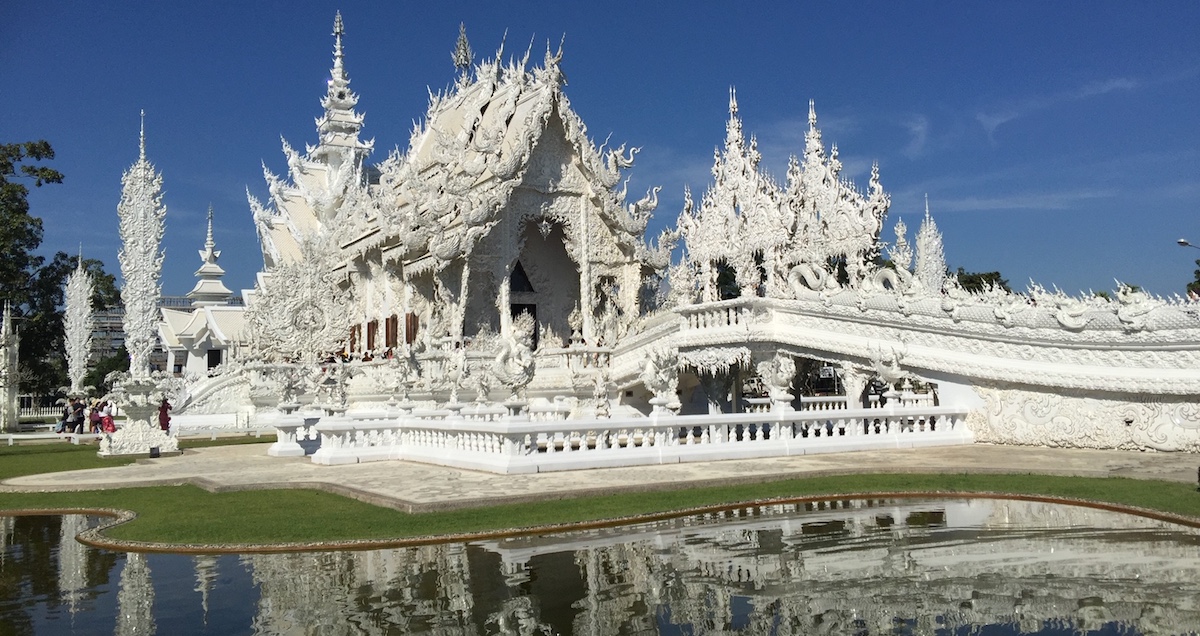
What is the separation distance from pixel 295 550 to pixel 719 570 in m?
2.97

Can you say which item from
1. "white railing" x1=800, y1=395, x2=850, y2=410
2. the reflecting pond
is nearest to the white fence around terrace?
the reflecting pond

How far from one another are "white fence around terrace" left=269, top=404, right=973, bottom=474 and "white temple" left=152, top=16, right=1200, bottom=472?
36 mm

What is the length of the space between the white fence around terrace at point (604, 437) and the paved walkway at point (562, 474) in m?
0.31

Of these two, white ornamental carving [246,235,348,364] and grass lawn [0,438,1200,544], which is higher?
white ornamental carving [246,235,348,364]

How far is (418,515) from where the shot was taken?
320 inches

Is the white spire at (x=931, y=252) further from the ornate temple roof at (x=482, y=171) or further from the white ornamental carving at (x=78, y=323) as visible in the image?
the white ornamental carving at (x=78, y=323)

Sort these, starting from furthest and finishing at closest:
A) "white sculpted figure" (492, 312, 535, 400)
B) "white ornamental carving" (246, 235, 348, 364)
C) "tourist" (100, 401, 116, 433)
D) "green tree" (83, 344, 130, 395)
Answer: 1. "green tree" (83, 344, 130, 395)
2. "white ornamental carving" (246, 235, 348, 364)
3. "tourist" (100, 401, 116, 433)
4. "white sculpted figure" (492, 312, 535, 400)

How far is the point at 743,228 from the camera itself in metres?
25.1

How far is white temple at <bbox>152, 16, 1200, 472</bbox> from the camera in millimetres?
13141

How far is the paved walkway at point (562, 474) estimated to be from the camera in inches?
370

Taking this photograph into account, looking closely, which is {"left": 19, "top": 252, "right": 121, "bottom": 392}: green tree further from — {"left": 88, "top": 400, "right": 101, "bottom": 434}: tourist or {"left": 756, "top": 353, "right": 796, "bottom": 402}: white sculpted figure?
{"left": 756, "top": 353, "right": 796, "bottom": 402}: white sculpted figure

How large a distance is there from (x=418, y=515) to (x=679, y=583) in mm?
3249

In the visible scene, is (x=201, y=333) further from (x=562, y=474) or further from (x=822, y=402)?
(x=562, y=474)

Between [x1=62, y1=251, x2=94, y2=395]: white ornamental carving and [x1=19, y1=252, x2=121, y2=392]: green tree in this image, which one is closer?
[x1=62, y1=251, x2=94, y2=395]: white ornamental carving
